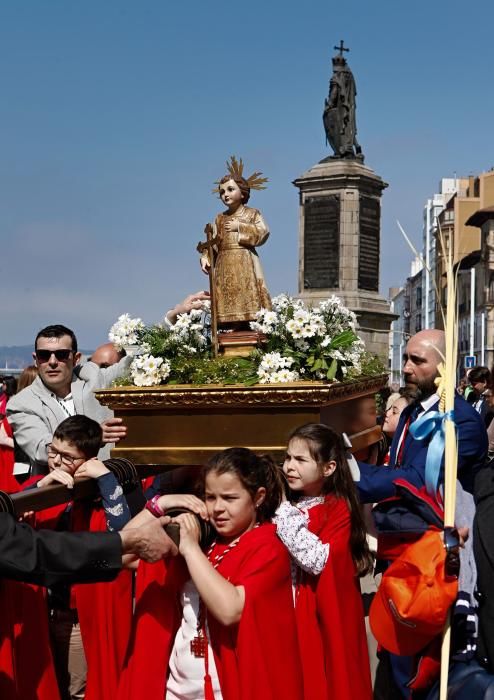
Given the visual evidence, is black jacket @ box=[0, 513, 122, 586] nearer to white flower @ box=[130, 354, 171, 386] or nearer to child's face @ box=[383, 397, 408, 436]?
white flower @ box=[130, 354, 171, 386]

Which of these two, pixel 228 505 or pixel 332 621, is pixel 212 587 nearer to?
pixel 228 505

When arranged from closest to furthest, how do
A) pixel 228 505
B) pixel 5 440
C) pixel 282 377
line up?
1. pixel 228 505
2. pixel 282 377
3. pixel 5 440

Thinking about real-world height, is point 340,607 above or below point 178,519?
below

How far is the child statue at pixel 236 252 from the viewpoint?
6016mm

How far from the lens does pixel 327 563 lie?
4180 mm

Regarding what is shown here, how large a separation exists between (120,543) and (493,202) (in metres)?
74.6

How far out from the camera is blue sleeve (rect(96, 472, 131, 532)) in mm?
3848

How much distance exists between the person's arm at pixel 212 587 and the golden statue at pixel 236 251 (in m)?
2.89

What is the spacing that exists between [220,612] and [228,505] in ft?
1.34

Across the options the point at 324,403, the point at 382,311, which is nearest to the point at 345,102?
the point at 382,311

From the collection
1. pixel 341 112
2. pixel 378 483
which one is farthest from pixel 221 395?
pixel 341 112

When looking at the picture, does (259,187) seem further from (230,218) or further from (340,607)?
(340,607)

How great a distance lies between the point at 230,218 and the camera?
20.2 ft

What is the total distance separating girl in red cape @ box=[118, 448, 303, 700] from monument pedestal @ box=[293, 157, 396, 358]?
56.8 ft
